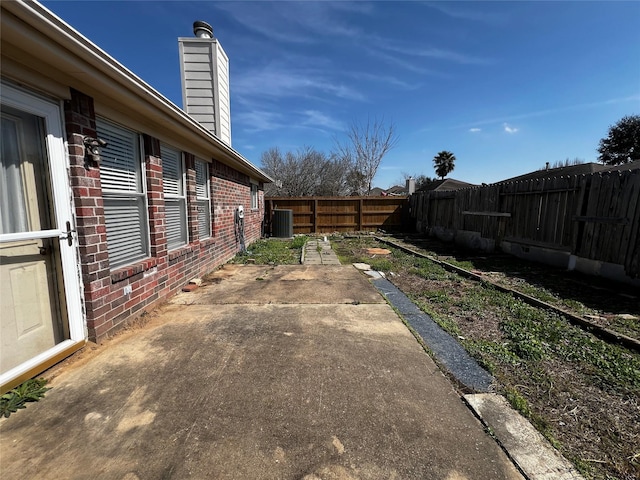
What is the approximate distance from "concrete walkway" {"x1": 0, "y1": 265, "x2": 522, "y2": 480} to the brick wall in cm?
36

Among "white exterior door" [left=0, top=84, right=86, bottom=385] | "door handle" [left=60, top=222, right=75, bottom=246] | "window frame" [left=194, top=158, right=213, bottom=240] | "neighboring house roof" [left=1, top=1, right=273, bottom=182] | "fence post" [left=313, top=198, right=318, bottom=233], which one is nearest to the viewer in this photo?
"neighboring house roof" [left=1, top=1, right=273, bottom=182]

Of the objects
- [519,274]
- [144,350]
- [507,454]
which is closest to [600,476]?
[507,454]

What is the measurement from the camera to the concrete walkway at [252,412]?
57.6 inches

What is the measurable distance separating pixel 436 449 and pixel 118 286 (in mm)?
3137

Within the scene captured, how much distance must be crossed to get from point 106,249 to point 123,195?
72cm

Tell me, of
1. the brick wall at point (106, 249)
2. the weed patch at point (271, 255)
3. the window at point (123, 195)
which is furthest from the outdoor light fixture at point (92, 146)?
the weed patch at point (271, 255)

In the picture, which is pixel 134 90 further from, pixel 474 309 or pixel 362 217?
pixel 362 217

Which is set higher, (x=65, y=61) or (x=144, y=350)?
(x=65, y=61)

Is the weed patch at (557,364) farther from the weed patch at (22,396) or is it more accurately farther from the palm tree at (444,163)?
the palm tree at (444,163)

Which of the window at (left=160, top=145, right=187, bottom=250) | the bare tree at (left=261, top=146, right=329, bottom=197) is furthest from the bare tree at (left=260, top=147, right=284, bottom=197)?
the window at (left=160, top=145, right=187, bottom=250)

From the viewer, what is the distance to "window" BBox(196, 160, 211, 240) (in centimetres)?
528

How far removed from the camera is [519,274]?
5598mm

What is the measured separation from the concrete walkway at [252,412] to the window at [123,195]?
3.31 feet

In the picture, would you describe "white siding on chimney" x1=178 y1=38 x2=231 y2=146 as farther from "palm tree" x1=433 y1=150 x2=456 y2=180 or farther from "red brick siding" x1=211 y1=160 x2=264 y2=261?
"palm tree" x1=433 y1=150 x2=456 y2=180
